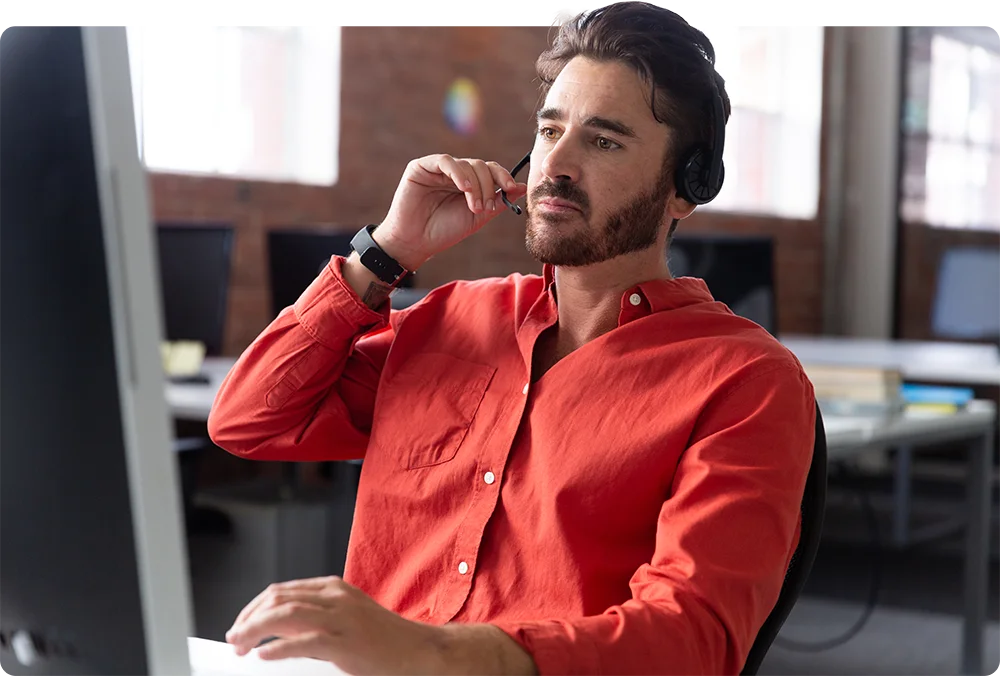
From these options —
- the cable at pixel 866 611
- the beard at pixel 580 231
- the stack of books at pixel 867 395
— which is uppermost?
the beard at pixel 580 231

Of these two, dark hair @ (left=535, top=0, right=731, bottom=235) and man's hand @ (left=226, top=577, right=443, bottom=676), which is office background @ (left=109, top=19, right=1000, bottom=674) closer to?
dark hair @ (left=535, top=0, right=731, bottom=235)

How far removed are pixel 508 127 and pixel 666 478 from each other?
4.22 metres

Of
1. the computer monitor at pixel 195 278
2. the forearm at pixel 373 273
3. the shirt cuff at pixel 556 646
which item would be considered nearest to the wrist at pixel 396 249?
the forearm at pixel 373 273

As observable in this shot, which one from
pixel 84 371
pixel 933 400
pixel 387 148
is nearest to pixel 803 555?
pixel 84 371

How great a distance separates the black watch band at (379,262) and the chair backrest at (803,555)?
1.56 ft

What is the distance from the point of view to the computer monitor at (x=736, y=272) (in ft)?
10.1

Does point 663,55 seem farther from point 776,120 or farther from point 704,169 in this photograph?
point 776,120

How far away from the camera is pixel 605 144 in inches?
48.3

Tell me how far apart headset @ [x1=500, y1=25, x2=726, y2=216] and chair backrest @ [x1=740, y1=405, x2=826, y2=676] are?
0.27 metres

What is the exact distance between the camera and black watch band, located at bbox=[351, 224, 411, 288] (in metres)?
1.32

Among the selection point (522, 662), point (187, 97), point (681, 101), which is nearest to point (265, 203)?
point (187, 97)

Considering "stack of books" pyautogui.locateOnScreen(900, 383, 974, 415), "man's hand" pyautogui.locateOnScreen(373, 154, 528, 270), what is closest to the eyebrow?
"man's hand" pyautogui.locateOnScreen(373, 154, 528, 270)

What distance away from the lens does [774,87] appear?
6.44 meters

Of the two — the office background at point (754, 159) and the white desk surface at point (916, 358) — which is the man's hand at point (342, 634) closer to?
the office background at point (754, 159)
